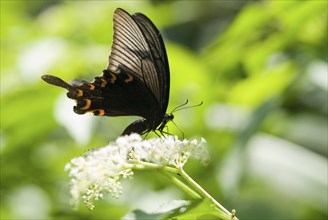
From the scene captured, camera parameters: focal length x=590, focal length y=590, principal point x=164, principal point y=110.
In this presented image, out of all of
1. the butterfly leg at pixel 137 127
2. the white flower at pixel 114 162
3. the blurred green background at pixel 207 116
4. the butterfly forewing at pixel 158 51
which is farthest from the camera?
the blurred green background at pixel 207 116

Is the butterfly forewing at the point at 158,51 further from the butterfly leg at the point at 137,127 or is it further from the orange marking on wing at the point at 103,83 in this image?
the orange marking on wing at the point at 103,83

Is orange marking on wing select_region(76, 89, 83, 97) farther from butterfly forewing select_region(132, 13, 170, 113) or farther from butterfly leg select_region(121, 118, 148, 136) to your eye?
butterfly forewing select_region(132, 13, 170, 113)

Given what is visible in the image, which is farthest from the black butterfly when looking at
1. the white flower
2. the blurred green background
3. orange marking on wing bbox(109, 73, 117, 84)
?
the white flower

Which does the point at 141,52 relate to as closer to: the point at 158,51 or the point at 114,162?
the point at 158,51

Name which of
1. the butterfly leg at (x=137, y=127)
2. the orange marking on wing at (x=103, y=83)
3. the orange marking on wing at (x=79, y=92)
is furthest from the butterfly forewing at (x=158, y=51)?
the orange marking on wing at (x=79, y=92)

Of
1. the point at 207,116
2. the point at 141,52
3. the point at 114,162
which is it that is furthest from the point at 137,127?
the point at 207,116

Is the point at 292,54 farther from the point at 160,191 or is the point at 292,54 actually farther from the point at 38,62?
the point at 38,62

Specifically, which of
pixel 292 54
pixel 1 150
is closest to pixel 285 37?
pixel 292 54
